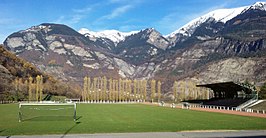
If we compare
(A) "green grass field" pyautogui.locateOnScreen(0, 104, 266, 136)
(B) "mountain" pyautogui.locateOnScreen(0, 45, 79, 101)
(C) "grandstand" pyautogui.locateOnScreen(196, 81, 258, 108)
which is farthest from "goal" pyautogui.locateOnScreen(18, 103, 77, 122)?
(B) "mountain" pyautogui.locateOnScreen(0, 45, 79, 101)

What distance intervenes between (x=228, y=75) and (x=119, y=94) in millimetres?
58810

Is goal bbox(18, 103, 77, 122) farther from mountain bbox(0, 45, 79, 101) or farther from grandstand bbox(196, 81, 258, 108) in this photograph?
mountain bbox(0, 45, 79, 101)

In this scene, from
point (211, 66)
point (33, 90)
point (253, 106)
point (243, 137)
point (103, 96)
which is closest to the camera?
point (243, 137)

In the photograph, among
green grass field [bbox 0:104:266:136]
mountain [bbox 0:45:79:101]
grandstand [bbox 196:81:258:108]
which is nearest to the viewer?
green grass field [bbox 0:104:266:136]

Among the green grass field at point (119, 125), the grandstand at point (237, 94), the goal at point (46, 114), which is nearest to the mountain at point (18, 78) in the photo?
the goal at point (46, 114)

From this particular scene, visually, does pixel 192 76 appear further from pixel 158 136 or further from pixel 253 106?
pixel 158 136

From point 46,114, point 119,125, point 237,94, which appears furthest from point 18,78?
point 119,125

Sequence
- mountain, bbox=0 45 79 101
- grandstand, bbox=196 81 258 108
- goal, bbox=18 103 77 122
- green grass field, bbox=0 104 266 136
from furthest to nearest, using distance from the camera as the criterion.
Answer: mountain, bbox=0 45 79 101, grandstand, bbox=196 81 258 108, goal, bbox=18 103 77 122, green grass field, bbox=0 104 266 136

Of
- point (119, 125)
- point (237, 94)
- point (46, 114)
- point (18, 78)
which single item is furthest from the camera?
point (18, 78)

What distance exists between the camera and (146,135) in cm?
2005

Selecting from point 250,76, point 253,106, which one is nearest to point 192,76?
point 250,76

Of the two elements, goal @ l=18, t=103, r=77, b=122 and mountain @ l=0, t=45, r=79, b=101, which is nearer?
goal @ l=18, t=103, r=77, b=122

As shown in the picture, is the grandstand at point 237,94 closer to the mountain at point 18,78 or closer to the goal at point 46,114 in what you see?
the goal at point 46,114

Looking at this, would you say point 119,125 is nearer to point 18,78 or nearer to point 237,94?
point 237,94
